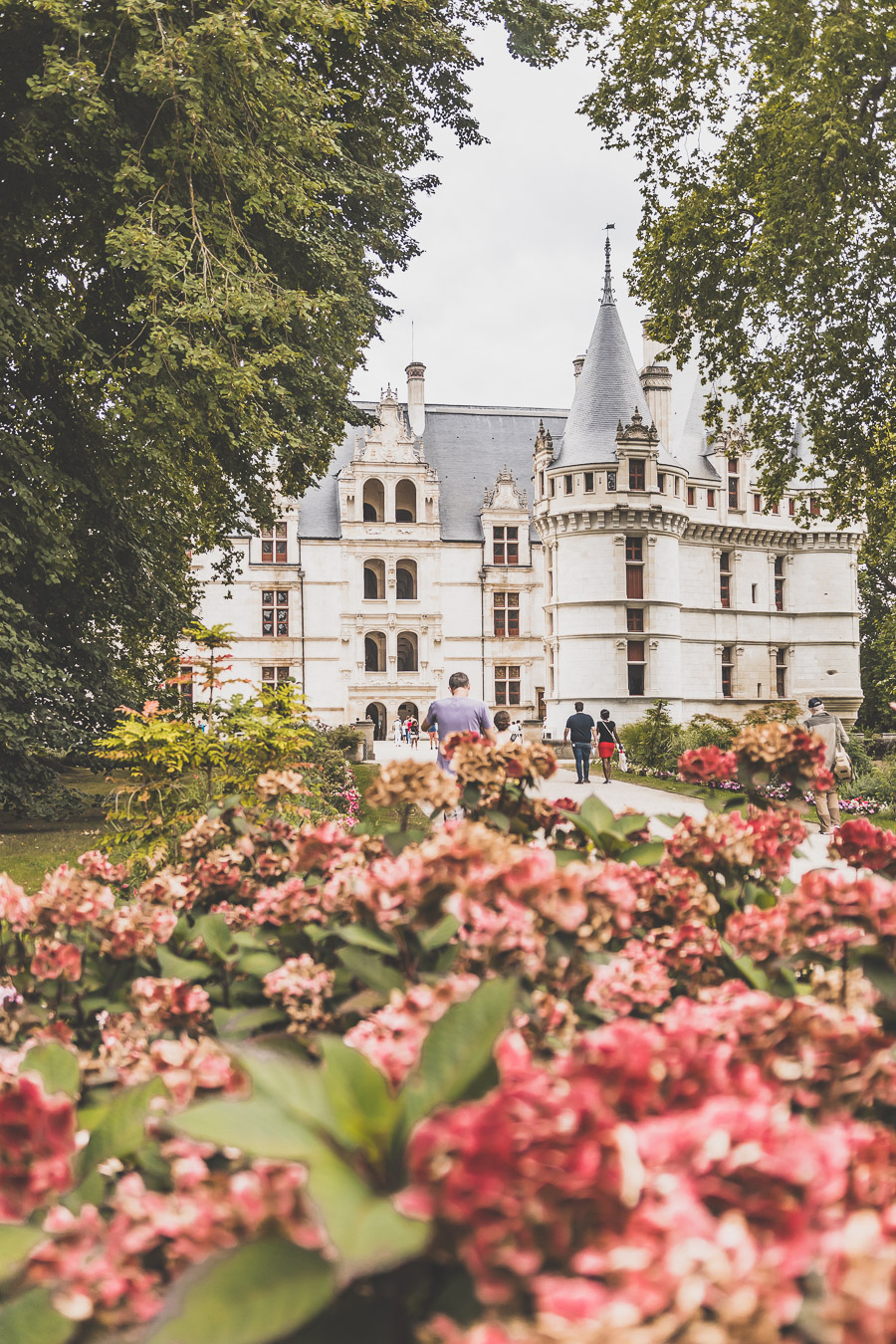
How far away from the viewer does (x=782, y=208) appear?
12117 mm

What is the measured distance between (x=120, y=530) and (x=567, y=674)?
24.3 m

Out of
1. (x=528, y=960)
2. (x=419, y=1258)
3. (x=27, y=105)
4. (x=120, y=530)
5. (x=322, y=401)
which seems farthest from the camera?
(x=120, y=530)

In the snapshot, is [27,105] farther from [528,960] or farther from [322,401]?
[528,960]

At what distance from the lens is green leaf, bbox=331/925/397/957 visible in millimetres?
1573

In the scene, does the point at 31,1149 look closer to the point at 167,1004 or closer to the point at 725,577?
the point at 167,1004

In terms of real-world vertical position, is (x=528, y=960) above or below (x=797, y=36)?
below

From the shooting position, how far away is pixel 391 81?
1182 cm

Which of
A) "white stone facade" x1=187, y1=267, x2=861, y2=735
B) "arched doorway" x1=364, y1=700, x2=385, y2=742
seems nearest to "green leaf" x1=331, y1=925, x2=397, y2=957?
"white stone facade" x1=187, y1=267, x2=861, y2=735

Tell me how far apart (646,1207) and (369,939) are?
34.1 inches

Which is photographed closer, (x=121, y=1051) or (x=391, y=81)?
(x=121, y=1051)

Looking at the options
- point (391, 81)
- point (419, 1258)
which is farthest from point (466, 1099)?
point (391, 81)

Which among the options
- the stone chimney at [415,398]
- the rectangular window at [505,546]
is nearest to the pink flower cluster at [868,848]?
the rectangular window at [505,546]

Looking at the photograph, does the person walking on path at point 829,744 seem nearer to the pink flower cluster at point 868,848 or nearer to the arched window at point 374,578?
the pink flower cluster at point 868,848

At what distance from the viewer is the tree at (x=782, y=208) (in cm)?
1181
